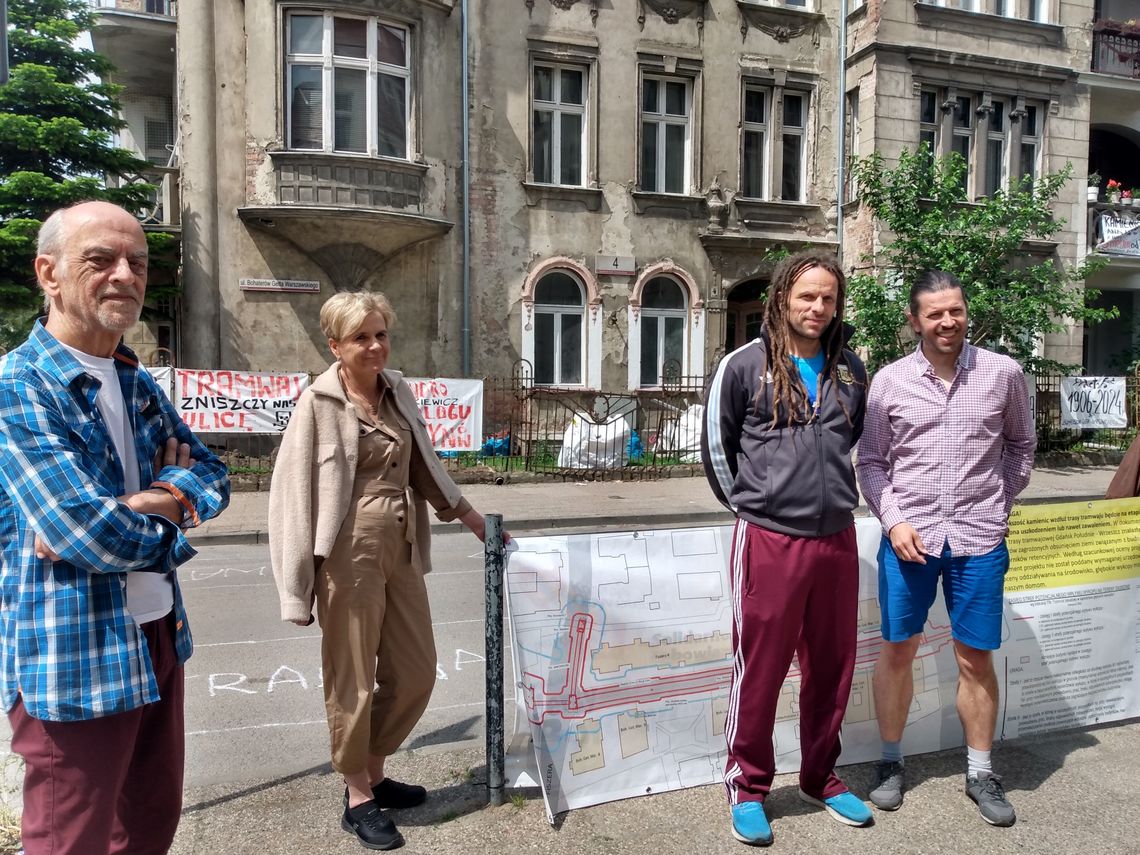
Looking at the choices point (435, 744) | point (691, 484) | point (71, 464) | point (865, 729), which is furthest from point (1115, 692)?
point (691, 484)

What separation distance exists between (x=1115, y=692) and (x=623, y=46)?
16.7 m

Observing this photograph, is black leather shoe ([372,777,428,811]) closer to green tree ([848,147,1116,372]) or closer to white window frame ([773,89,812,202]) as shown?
green tree ([848,147,1116,372])

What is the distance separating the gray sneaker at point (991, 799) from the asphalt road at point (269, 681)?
2.31 m

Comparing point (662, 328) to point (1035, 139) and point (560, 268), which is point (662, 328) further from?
point (1035, 139)

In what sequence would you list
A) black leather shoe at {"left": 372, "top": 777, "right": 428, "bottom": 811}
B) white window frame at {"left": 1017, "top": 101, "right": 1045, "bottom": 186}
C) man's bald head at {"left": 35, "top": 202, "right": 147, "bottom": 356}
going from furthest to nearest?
white window frame at {"left": 1017, "top": 101, "right": 1045, "bottom": 186}, black leather shoe at {"left": 372, "top": 777, "right": 428, "bottom": 811}, man's bald head at {"left": 35, "top": 202, "right": 147, "bottom": 356}

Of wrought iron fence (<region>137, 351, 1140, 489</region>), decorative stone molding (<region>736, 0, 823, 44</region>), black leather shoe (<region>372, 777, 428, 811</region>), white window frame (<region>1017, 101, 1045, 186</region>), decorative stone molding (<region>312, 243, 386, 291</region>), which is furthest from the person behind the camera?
white window frame (<region>1017, 101, 1045, 186</region>)

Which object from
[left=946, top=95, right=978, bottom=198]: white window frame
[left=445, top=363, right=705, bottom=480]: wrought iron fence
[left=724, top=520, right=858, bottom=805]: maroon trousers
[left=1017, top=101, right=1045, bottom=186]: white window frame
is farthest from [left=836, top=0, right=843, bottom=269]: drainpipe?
[left=724, top=520, right=858, bottom=805]: maroon trousers

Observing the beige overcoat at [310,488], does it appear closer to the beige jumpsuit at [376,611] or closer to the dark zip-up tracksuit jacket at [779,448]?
the beige jumpsuit at [376,611]

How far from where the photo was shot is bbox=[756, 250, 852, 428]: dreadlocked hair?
3.30m

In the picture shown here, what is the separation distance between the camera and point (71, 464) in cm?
206

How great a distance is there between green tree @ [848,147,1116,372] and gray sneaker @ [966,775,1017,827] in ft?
42.7

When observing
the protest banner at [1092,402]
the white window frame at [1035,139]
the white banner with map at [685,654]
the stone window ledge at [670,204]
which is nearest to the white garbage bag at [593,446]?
the stone window ledge at [670,204]

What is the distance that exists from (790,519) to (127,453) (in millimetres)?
2187

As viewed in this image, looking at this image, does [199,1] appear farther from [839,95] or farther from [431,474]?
[431,474]
